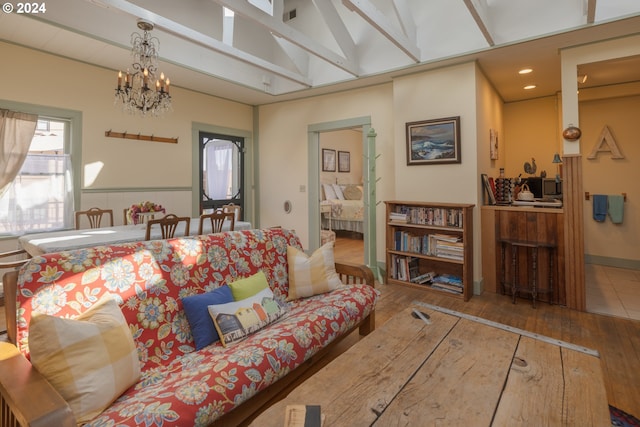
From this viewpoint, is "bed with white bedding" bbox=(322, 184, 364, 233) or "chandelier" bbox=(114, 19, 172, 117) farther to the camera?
"bed with white bedding" bbox=(322, 184, 364, 233)

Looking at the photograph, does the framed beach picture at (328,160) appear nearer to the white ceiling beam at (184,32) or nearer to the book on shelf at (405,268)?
the white ceiling beam at (184,32)

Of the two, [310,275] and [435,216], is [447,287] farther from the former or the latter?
[310,275]

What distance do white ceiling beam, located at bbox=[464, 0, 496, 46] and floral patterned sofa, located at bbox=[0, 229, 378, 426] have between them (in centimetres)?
249

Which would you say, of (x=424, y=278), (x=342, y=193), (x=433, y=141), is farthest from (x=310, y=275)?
(x=342, y=193)

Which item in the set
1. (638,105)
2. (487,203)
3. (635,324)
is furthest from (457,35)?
(635,324)

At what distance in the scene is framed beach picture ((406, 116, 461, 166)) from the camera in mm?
3748

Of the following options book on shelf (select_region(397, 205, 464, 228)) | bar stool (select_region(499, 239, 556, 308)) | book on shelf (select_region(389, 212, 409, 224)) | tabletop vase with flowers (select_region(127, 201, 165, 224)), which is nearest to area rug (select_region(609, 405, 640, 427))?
bar stool (select_region(499, 239, 556, 308))

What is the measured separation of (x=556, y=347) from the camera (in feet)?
4.77

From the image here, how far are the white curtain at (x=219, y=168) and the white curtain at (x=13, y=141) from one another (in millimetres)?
2226

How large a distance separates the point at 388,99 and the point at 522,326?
3.10m

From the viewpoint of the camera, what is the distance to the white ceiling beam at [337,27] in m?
3.59

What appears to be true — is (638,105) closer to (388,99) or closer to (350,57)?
(388,99)

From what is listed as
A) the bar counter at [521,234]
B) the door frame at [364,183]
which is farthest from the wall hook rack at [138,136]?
the bar counter at [521,234]

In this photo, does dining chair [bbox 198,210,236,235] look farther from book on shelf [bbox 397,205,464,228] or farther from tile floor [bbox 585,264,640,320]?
tile floor [bbox 585,264,640,320]
